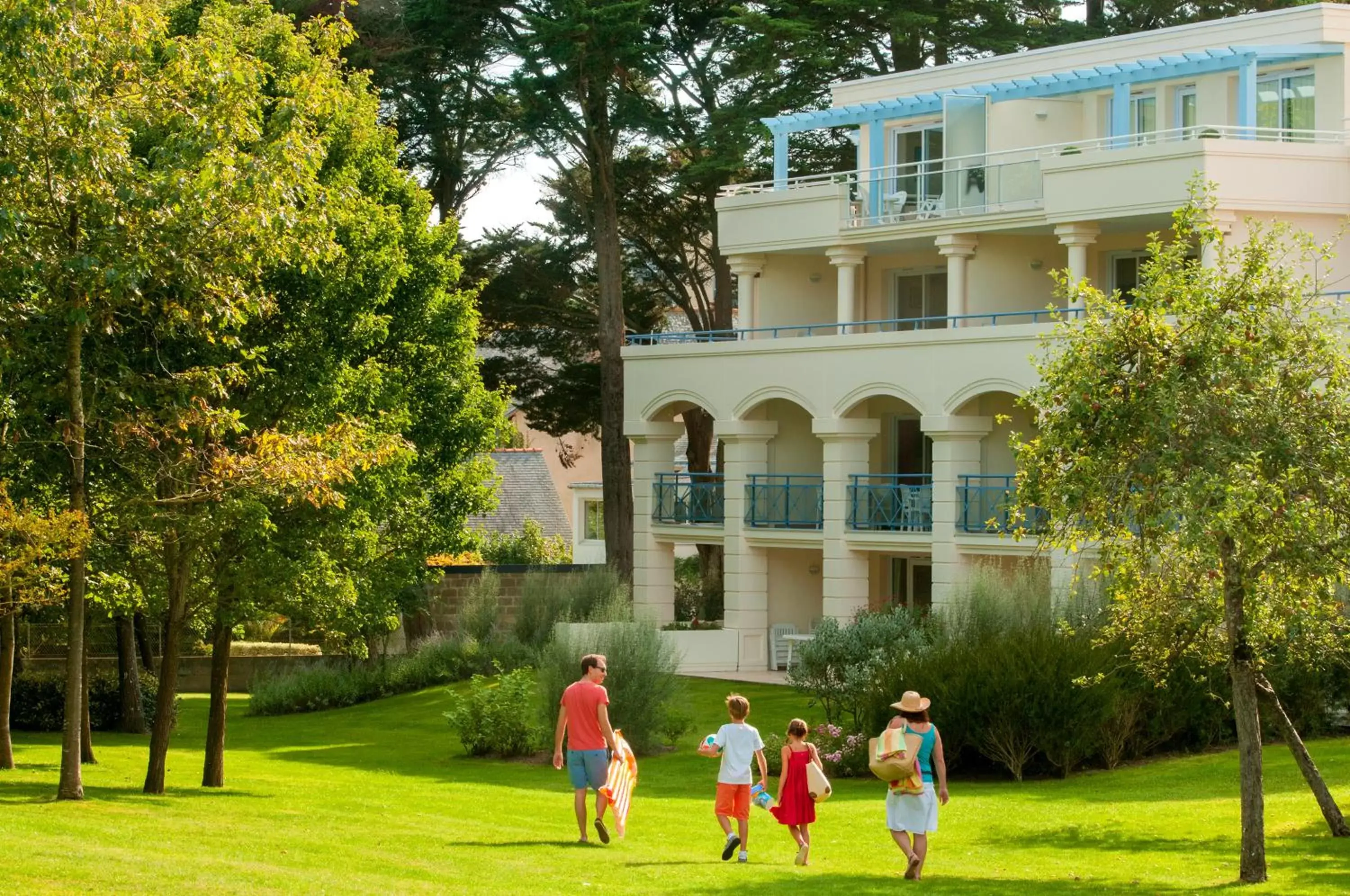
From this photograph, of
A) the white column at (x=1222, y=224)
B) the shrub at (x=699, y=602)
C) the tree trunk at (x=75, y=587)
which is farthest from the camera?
the shrub at (x=699, y=602)

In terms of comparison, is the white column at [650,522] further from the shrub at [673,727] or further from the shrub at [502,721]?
the shrub at [502,721]

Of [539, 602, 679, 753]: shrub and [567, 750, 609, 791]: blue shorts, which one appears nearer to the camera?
[567, 750, 609, 791]: blue shorts

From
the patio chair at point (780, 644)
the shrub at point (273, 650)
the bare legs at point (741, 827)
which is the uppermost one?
the patio chair at point (780, 644)

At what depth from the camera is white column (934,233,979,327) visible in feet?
133

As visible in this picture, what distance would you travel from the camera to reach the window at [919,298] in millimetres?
44281

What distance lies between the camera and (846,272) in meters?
43.0

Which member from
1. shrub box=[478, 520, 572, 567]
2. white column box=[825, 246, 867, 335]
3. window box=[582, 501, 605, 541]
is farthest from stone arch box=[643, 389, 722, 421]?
window box=[582, 501, 605, 541]

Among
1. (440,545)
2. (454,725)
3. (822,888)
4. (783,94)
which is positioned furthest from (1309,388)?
(783,94)

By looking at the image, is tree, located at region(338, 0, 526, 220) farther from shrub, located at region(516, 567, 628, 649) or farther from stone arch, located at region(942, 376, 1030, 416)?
A: stone arch, located at region(942, 376, 1030, 416)

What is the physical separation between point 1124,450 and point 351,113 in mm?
11219

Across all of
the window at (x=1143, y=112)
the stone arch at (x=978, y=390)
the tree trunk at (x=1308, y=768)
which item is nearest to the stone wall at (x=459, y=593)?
the stone arch at (x=978, y=390)

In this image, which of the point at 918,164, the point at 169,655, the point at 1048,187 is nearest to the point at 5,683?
the point at 169,655

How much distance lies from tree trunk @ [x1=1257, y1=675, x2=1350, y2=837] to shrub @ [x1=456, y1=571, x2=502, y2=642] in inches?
961

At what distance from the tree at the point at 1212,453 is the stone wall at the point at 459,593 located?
27826 millimetres
